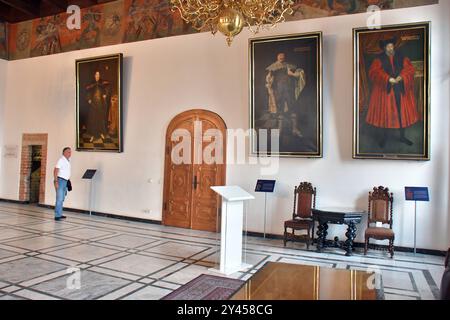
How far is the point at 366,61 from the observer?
693cm

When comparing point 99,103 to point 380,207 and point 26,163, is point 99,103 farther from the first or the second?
point 380,207

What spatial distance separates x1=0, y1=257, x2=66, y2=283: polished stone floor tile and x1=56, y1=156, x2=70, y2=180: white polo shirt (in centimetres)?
391

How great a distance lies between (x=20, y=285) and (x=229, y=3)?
13.7 ft

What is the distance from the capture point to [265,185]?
25.1 feet

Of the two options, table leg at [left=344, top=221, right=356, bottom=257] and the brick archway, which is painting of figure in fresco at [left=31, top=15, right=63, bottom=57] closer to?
the brick archway

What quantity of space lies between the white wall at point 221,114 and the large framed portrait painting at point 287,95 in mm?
244

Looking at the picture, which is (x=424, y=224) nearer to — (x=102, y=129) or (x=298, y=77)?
(x=298, y=77)

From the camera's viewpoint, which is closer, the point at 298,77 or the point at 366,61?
the point at 366,61

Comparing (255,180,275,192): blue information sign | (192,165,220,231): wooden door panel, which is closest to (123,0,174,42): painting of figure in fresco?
(192,165,220,231): wooden door panel

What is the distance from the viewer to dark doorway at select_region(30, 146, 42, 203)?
40.1 feet

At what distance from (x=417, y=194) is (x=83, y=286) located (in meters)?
5.40

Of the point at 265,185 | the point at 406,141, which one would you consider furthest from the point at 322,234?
the point at 406,141
